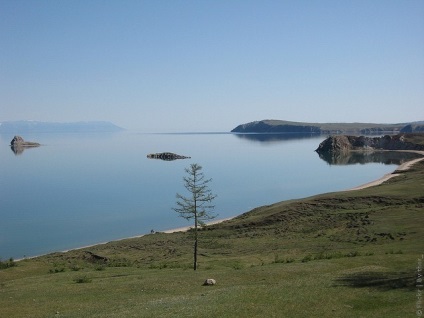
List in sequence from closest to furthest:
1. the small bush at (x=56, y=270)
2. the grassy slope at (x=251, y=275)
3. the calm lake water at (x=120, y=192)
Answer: the grassy slope at (x=251, y=275)
the small bush at (x=56, y=270)
the calm lake water at (x=120, y=192)

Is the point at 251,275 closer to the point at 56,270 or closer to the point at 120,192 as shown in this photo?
the point at 56,270

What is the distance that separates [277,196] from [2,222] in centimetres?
6140

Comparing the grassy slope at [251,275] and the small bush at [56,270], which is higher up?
the grassy slope at [251,275]

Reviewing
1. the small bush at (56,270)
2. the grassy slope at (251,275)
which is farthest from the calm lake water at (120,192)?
the small bush at (56,270)

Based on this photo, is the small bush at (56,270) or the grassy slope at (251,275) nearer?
the grassy slope at (251,275)

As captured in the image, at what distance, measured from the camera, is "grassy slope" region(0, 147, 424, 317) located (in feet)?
60.7

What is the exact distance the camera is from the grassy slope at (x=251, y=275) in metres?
18.5

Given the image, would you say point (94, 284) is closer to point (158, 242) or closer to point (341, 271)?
point (341, 271)

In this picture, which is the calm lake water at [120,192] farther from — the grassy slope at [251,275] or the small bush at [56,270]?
the small bush at [56,270]

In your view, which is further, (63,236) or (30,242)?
(63,236)

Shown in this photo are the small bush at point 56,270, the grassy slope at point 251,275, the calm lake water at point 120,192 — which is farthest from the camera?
the calm lake water at point 120,192

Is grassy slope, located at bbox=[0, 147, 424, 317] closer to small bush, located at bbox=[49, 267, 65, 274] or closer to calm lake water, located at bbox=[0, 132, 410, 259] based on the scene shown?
small bush, located at bbox=[49, 267, 65, 274]

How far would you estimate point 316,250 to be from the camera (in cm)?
4069

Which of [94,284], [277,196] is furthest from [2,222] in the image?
[277,196]
